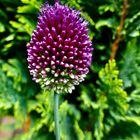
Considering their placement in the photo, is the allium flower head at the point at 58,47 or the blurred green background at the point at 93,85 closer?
the allium flower head at the point at 58,47

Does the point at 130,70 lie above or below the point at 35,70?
above

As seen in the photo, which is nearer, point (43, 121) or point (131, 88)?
point (43, 121)

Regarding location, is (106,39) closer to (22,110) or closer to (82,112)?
(82,112)

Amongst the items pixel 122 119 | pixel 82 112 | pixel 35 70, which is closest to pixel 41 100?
pixel 82 112

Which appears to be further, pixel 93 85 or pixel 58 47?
pixel 93 85
